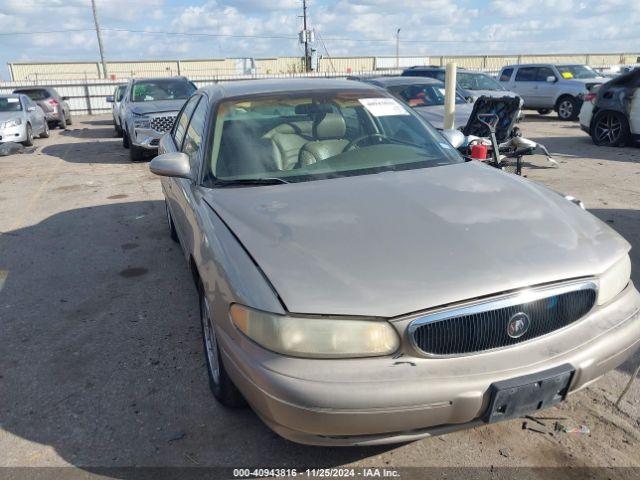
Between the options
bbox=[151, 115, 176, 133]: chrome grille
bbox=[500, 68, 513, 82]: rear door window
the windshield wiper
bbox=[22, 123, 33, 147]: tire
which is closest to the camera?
the windshield wiper

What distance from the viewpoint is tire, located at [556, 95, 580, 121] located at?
623 inches

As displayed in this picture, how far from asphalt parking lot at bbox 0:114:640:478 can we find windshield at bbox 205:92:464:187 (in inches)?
49.1

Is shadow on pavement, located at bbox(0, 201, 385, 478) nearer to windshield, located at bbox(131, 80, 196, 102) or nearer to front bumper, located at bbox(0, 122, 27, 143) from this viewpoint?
windshield, located at bbox(131, 80, 196, 102)

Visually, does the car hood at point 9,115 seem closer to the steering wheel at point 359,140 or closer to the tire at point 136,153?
the tire at point 136,153

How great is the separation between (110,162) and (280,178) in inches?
363

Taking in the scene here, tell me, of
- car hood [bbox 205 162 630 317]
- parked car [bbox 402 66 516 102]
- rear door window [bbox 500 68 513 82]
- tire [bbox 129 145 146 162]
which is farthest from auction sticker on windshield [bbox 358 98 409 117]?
rear door window [bbox 500 68 513 82]

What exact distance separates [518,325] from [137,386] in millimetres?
2102

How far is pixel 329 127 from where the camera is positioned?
11.8 ft

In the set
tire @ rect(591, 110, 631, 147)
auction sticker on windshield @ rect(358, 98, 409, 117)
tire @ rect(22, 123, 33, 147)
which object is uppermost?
auction sticker on windshield @ rect(358, 98, 409, 117)

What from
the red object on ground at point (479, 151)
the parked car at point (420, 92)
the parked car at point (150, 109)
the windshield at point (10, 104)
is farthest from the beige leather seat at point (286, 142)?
the windshield at point (10, 104)

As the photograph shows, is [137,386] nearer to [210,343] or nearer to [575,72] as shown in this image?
[210,343]

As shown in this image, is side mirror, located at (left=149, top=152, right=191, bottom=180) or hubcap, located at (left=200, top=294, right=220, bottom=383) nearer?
hubcap, located at (left=200, top=294, right=220, bottom=383)

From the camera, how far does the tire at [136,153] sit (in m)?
10.9

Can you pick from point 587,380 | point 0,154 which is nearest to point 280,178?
point 587,380
